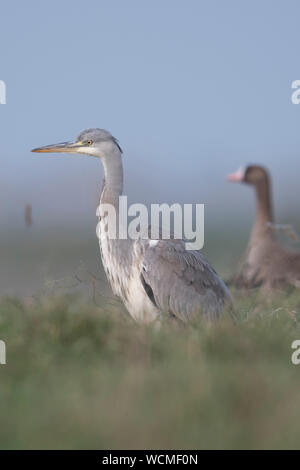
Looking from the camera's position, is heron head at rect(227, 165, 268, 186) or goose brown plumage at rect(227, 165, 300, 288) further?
heron head at rect(227, 165, 268, 186)

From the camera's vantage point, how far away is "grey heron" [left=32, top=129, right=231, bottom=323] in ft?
22.7

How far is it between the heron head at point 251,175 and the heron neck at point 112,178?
546 cm

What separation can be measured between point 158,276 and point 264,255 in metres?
4.13

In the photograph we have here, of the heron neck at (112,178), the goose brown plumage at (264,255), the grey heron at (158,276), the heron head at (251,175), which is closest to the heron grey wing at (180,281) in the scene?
the grey heron at (158,276)

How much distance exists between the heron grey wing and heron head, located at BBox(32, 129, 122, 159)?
39.6 inches

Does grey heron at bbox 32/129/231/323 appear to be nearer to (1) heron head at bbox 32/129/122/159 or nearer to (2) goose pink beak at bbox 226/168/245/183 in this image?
(1) heron head at bbox 32/129/122/159

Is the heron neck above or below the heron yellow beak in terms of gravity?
below

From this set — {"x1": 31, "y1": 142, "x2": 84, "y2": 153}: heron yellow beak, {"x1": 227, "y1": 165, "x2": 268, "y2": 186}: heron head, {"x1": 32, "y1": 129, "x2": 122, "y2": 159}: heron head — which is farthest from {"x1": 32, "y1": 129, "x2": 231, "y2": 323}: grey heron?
{"x1": 227, "y1": 165, "x2": 268, "y2": 186}: heron head

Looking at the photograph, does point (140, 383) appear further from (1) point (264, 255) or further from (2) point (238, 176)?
(2) point (238, 176)

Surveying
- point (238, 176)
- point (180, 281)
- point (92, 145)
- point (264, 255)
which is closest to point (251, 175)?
point (238, 176)

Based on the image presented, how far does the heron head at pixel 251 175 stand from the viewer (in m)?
12.7

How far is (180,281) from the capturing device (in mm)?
7078

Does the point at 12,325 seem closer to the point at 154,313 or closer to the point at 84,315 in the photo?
the point at 84,315

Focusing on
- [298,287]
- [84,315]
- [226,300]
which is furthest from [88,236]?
[84,315]
